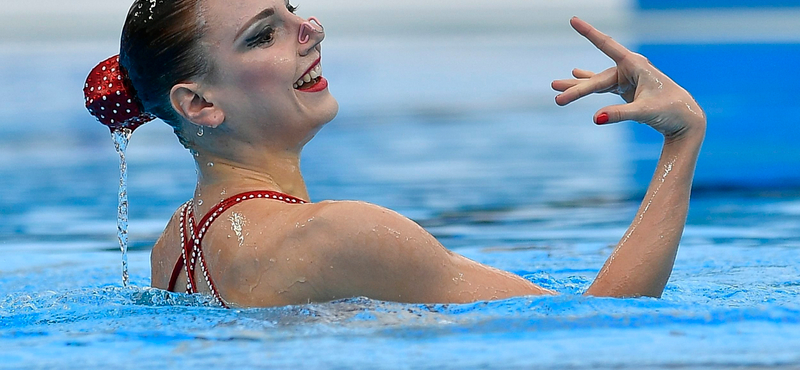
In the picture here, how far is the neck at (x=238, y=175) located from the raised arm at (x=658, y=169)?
0.74 metres

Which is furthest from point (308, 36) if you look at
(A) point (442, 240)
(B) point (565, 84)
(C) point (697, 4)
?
(C) point (697, 4)

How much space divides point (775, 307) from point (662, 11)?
61.2 ft

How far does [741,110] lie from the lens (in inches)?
388

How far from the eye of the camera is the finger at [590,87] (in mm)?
2578

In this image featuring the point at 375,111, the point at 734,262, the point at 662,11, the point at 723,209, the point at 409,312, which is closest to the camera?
the point at 409,312

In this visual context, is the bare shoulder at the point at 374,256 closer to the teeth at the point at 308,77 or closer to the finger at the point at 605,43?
the teeth at the point at 308,77

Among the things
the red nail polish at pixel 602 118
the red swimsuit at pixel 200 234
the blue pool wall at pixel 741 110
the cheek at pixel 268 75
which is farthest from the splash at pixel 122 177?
the blue pool wall at pixel 741 110

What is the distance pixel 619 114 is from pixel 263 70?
2.81ft

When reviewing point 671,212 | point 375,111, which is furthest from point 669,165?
point 375,111

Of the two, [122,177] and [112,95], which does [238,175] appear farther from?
[122,177]

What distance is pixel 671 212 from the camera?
275 centimetres

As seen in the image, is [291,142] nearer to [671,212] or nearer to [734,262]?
[671,212]

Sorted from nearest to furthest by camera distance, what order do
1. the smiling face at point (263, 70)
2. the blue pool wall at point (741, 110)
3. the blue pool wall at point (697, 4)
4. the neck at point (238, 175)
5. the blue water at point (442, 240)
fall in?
the blue water at point (442, 240) < the smiling face at point (263, 70) < the neck at point (238, 175) < the blue pool wall at point (741, 110) < the blue pool wall at point (697, 4)

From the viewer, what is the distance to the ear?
274 cm
